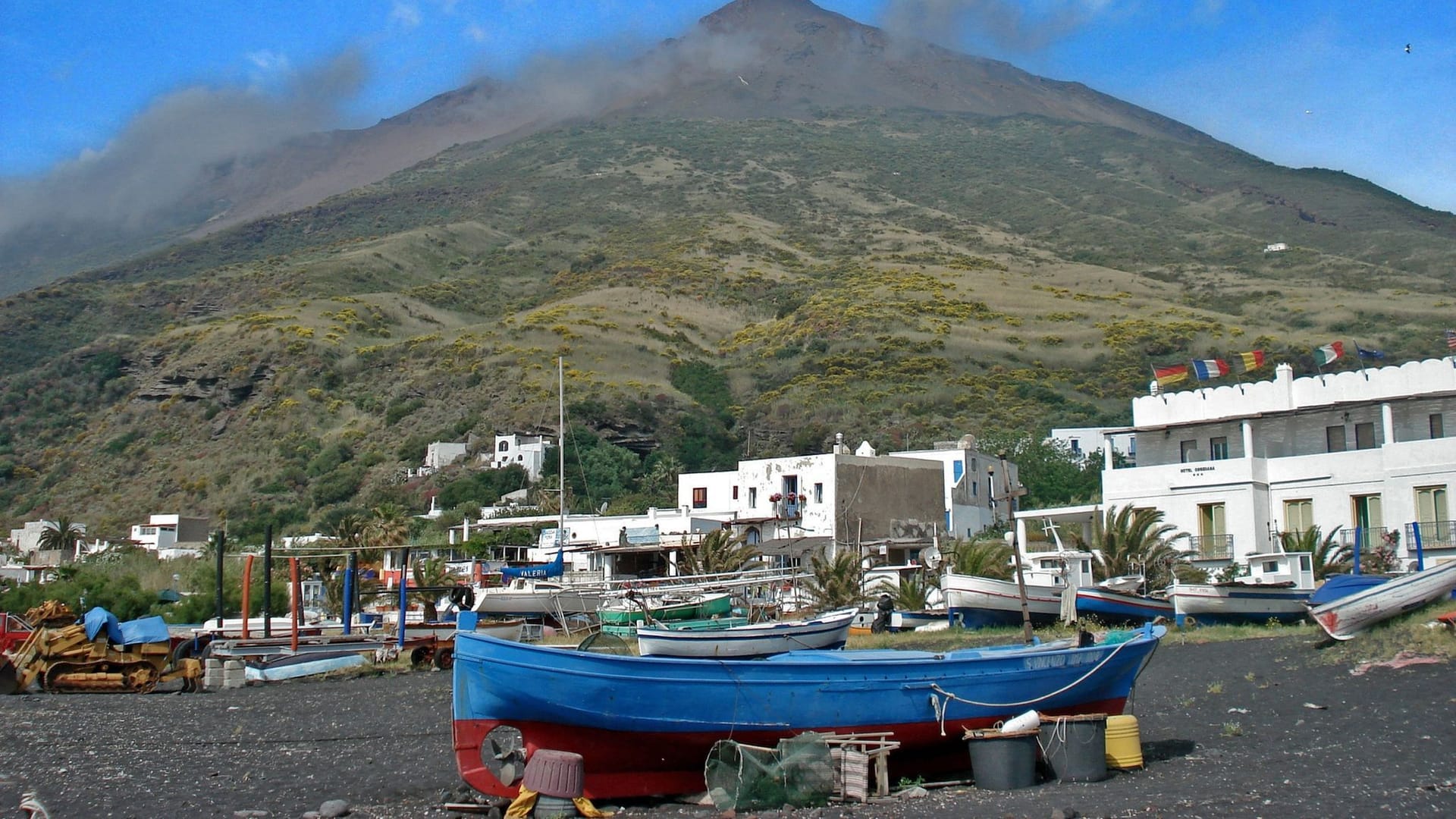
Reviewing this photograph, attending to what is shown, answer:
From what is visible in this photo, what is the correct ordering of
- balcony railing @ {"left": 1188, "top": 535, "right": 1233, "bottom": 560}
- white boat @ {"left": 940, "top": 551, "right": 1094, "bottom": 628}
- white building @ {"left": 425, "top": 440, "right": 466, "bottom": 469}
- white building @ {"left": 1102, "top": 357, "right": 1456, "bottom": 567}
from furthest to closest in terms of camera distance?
1. white building @ {"left": 425, "top": 440, "right": 466, "bottom": 469}
2. balcony railing @ {"left": 1188, "top": 535, "right": 1233, "bottom": 560}
3. white building @ {"left": 1102, "top": 357, "right": 1456, "bottom": 567}
4. white boat @ {"left": 940, "top": 551, "right": 1094, "bottom": 628}

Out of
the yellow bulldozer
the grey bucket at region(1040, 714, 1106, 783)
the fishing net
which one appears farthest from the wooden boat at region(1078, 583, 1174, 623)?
the yellow bulldozer

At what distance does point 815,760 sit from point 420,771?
212 inches

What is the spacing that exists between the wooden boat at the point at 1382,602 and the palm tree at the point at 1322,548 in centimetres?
986

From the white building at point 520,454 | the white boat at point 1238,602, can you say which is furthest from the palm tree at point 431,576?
the white building at point 520,454

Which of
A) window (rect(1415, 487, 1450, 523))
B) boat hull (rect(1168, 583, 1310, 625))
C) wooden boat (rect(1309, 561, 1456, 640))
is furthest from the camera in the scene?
window (rect(1415, 487, 1450, 523))

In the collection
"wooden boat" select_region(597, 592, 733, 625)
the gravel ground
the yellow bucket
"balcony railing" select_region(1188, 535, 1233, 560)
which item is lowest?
the gravel ground

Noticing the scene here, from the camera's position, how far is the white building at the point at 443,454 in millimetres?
86250

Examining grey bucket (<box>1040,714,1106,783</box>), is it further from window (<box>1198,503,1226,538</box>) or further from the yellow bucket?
window (<box>1198,503,1226,538</box>)

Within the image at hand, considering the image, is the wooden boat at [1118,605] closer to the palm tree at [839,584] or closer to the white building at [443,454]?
the palm tree at [839,584]

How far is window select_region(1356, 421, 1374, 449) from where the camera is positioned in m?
34.9

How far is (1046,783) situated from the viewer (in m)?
13.3

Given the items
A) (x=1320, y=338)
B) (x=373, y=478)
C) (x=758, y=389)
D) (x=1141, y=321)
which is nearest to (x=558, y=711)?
(x=373, y=478)

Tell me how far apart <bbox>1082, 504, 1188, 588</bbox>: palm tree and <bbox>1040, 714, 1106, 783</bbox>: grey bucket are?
68.1 feet

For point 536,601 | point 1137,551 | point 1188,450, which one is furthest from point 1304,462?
point 536,601
